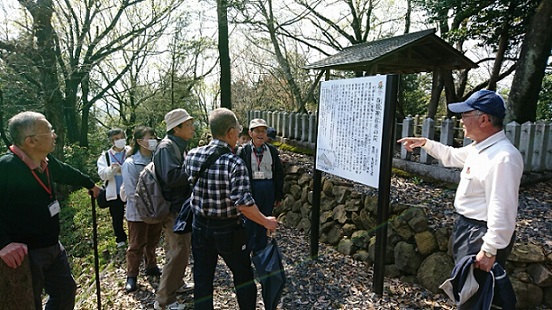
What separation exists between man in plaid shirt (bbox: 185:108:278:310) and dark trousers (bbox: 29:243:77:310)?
39.3 inches

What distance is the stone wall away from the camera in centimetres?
334

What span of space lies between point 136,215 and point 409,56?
6.06 m

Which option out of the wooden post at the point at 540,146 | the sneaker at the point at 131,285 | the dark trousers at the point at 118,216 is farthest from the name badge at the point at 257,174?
the wooden post at the point at 540,146

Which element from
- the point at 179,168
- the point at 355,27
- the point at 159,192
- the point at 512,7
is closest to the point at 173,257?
the point at 159,192

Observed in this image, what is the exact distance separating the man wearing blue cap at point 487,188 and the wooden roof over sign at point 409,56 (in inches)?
141

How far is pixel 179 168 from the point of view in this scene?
320cm

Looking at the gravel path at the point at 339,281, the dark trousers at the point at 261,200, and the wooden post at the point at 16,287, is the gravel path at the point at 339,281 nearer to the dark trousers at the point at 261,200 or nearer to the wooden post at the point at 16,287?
the dark trousers at the point at 261,200

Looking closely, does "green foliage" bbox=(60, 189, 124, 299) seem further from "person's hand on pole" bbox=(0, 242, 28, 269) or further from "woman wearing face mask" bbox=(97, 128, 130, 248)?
"person's hand on pole" bbox=(0, 242, 28, 269)

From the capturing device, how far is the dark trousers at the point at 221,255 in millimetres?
2662

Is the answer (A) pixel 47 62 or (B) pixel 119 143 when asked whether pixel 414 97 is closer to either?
(B) pixel 119 143

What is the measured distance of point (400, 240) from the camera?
4.25 metres

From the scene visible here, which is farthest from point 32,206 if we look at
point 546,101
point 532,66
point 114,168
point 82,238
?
point 546,101

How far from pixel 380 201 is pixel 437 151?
82cm

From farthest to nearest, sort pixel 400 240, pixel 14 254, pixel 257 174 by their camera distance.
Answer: pixel 257 174
pixel 400 240
pixel 14 254
